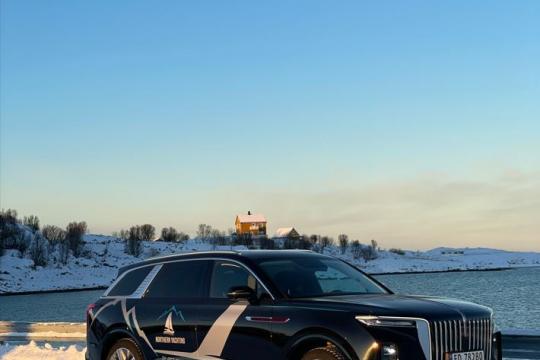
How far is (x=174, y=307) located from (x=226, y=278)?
0.83m

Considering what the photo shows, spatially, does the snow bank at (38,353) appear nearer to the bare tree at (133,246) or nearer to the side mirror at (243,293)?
the side mirror at (243,293)

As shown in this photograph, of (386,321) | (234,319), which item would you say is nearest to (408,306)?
(386,321)

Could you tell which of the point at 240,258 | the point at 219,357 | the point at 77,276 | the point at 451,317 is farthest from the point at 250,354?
the point at 77,276

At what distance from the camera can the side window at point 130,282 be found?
403 inches

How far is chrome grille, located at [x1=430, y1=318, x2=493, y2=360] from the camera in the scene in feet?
23.6

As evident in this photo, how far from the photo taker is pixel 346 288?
8.71 metres

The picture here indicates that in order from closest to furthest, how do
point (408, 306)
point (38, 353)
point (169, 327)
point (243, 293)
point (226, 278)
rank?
point (408, 306), point (243, 293), point (226, 278), point (169, 327), point (38, 353)

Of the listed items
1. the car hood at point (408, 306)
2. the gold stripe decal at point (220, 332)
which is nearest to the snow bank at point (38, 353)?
the gold stripe decal at point (220, 332)

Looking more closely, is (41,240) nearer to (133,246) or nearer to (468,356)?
(133,246)

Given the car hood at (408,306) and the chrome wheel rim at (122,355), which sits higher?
the car hood at (408,306)

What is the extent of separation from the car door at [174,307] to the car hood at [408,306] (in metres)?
1.68

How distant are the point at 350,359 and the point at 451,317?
1018mm

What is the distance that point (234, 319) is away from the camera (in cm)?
852

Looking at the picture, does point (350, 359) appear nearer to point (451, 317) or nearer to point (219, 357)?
point (451, 317)
